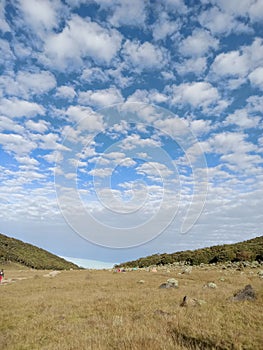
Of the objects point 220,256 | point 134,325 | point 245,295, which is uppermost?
point 220,256

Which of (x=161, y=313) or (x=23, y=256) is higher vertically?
(x=23, y=256)

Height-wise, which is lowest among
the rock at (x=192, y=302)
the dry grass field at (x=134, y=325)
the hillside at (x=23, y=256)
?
the dry grass field at (x=134, y=325)

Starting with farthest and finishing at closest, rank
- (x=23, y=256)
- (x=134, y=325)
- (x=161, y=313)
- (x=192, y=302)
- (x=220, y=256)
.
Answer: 1. (x=23, y=256)
2. (x=220, y=256)
3. (x=192, y=302)
4. (x=161, y=313)
5. (x=134, y=325)

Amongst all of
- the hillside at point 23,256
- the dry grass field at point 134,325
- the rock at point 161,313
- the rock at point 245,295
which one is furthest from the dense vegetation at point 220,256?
the hillside at point 23,256

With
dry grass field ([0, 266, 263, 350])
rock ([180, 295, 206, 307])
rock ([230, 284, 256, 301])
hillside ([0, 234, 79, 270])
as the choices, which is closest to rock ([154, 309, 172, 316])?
dry grass field ([0, 266, 263, 350])

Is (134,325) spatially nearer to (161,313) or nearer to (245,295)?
(161,313)

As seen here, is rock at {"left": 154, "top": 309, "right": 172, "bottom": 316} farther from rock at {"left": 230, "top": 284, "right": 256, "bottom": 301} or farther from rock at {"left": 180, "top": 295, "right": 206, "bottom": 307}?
rock at {"left": 230, "top": 284, "right": 256, "bottom": 301}

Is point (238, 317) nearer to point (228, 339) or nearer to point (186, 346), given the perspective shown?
point (228, 339)

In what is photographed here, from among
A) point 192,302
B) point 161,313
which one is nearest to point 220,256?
point 192,302

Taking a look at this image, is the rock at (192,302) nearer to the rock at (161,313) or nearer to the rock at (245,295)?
the rock at (245,295)

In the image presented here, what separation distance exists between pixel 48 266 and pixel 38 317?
7154cm

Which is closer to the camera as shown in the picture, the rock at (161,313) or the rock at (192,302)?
the rock at (161,313)

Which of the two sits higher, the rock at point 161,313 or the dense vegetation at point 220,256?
the dense vegetation at point 220,256

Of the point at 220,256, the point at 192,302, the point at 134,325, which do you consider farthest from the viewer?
the point at 220,256
